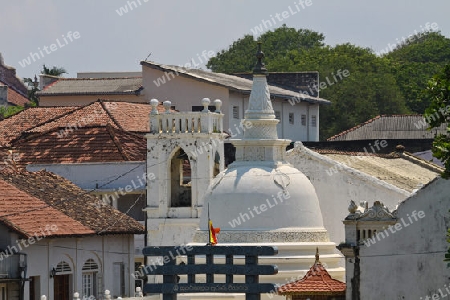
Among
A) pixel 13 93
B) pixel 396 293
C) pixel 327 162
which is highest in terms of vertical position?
pixel 13 93

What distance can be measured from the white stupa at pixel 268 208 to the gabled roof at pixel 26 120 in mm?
27526

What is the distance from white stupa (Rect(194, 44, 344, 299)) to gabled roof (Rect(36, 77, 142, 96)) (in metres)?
36.6

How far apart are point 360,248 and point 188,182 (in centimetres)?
2099

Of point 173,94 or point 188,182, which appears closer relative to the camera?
point 188,182

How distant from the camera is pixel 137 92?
290 ft

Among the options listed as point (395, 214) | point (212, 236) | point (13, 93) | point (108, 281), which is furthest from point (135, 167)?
point (13, 93)

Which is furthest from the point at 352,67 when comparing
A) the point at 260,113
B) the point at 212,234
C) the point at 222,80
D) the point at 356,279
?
the point at 356,279

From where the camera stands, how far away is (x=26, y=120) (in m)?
83.2

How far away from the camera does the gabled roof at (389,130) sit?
3644 inches

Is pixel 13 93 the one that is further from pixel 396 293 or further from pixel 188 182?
pixel 396 293

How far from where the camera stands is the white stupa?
51812mm

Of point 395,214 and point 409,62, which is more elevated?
point 409,62

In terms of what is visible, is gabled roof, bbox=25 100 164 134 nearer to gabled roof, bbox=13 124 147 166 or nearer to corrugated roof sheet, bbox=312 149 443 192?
gabled roof, bbox=13 124 147 166

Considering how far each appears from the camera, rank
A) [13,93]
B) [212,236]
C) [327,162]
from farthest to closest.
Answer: [13,93] < [327,162] < [212,236]
